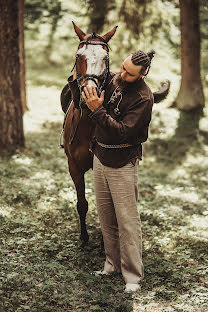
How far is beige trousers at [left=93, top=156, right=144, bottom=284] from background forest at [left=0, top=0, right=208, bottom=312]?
0.31 m

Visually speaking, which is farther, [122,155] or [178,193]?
[178,193]

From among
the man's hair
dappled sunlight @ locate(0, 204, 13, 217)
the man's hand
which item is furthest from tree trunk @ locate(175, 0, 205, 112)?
the man's hand

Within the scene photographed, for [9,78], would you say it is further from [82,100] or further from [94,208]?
[82,100]

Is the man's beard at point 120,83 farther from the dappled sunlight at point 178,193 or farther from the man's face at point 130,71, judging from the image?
the dappled sunlight at point 178,193

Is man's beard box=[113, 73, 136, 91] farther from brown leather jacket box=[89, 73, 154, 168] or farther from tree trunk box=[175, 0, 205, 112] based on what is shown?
tree trunk box=[175, 0, 205, 112]

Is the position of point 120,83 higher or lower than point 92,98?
higher

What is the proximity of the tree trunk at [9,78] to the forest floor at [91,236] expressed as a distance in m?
0.51

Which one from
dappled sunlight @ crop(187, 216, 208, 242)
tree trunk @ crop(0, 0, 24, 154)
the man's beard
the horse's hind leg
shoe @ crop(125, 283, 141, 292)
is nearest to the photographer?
the man's beard

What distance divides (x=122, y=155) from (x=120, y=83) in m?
0.74

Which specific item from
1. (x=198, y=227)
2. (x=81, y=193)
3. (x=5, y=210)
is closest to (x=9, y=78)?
(x=5, y=210)

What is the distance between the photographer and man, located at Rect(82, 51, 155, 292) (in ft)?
13.3

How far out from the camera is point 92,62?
4367mm

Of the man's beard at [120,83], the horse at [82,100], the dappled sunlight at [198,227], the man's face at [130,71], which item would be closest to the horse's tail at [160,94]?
the horse at [82,100]

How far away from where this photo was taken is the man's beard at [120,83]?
420cm
